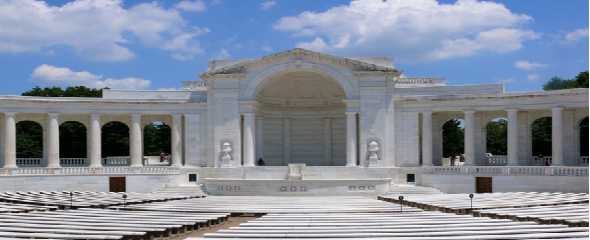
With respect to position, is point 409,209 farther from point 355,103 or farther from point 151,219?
point 355,103

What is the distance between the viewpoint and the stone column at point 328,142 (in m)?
71.3

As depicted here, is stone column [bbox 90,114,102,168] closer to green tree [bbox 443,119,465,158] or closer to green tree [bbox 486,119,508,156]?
Result: green tree [bbox 443,119,465,158]

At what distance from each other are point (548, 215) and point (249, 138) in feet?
123

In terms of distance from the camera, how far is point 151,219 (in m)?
32.8

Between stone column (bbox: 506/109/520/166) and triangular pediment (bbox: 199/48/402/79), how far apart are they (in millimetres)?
13393

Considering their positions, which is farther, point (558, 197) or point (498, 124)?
point (498, 124)

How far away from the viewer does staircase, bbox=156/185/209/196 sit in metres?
58.2

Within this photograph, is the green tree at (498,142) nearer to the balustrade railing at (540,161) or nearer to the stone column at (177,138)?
the balustrade railing at (540,161)

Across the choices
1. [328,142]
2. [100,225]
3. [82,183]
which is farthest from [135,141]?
[100,225]

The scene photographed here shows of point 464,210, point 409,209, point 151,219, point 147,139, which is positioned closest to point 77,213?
point 151,219

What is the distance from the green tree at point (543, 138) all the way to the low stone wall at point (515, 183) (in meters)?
33.2

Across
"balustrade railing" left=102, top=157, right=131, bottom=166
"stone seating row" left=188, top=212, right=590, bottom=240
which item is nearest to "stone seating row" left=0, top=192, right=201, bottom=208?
"stone seating row" left=188, top=212, right=590, bottom=240

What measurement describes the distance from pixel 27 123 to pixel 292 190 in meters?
69.8

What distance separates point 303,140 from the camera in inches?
2872
